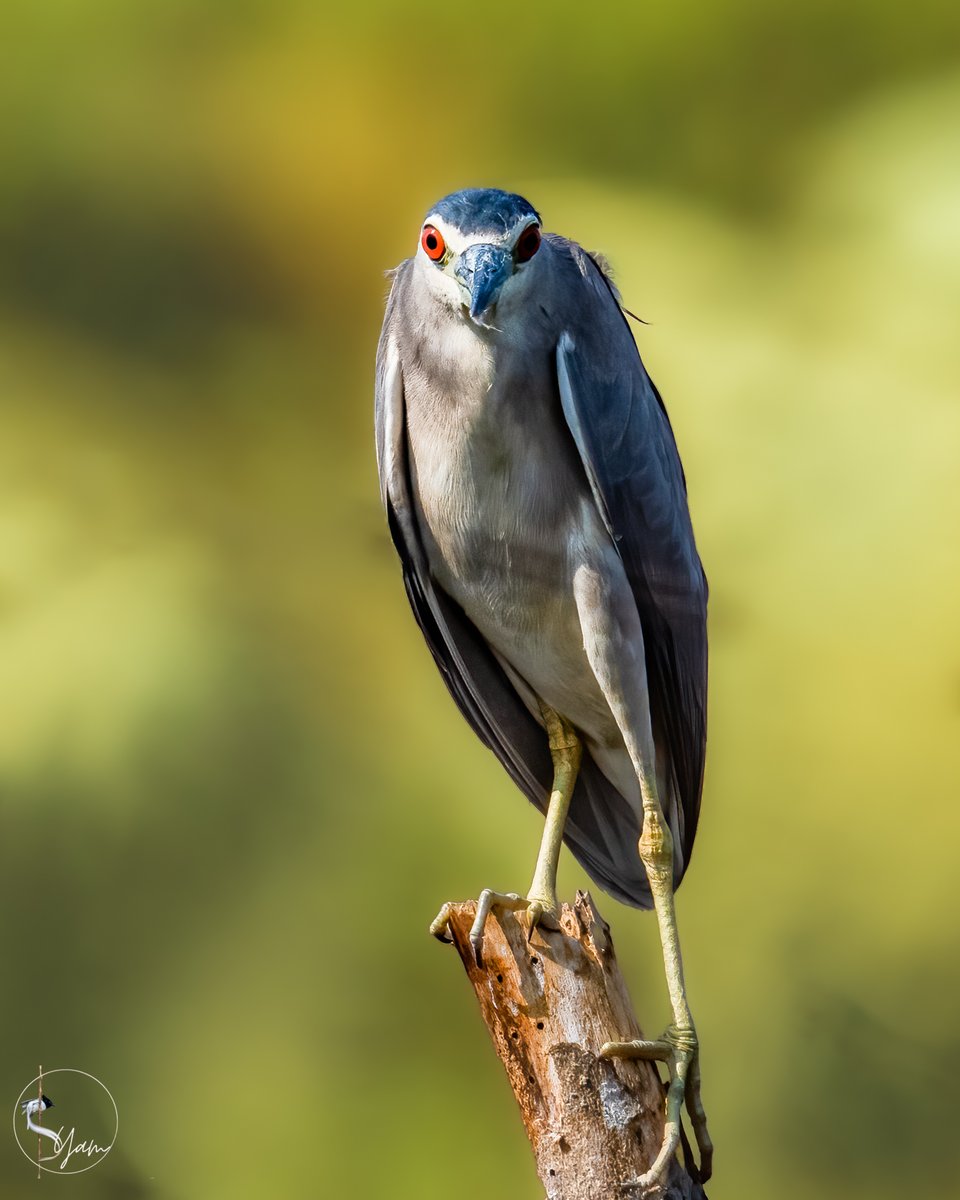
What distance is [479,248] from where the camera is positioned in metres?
1.75

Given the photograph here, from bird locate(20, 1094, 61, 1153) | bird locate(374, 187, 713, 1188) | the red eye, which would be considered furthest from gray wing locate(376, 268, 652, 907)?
bird locate(20, 1094, 61, 1153)

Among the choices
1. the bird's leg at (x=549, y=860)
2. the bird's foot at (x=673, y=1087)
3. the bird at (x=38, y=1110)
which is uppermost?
the bird's leg at (x=549, y=860)

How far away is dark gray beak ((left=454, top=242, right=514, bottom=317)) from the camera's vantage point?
1.72 meters

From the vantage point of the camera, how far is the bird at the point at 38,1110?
3.25 meters

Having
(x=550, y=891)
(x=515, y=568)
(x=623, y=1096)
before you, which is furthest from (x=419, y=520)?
(x=623, y=1096)

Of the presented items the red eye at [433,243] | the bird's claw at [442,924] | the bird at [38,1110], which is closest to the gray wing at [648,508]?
the red eye at [433,243]

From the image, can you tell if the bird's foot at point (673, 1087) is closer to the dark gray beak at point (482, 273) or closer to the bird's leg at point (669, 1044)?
the bird's leg at point (669, 1044)

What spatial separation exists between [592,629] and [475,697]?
341mm

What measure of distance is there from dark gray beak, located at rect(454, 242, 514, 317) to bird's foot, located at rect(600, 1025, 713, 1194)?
1.05 meters

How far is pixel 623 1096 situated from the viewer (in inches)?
70.1

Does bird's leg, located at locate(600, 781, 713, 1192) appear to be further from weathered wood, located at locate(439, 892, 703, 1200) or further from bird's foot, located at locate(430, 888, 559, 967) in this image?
bird's foot, located at locate(430, 888, 559, 967)

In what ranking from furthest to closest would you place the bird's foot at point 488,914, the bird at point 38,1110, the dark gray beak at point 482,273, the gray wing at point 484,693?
the bird at point 38,1110 → the gray wing at point 484,693 → the bird's foot at point 488,914 → the dark gray beak at point 482,273

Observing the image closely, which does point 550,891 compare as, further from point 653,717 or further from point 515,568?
point 515,568

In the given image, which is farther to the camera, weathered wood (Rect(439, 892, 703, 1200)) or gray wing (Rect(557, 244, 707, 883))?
gray wing (Rect(557, 244, 707, 883))
